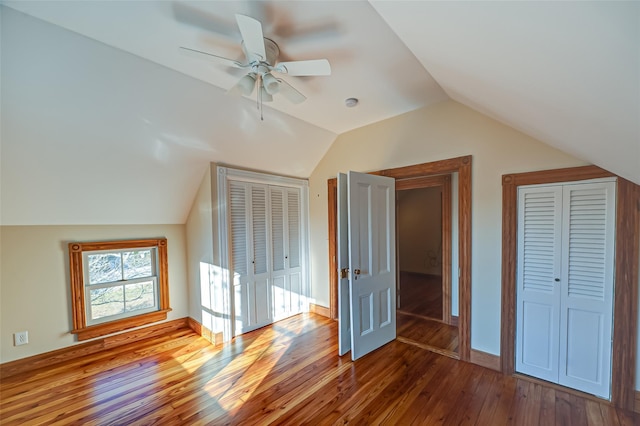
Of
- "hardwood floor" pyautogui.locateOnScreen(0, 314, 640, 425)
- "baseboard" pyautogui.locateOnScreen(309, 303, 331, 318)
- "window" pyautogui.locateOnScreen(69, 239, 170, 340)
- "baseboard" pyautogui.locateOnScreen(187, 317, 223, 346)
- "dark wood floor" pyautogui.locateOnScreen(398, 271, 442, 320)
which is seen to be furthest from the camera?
"dark wood floor" pyautogui.locateOnScreen(398, 271, 442, 320)

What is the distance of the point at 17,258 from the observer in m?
2.52

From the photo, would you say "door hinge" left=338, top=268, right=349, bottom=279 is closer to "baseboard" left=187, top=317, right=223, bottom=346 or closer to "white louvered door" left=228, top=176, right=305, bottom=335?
"white louvered door" left=228, top=176, right=305, bottom=335

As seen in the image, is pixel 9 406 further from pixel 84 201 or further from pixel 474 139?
pixel 474 139

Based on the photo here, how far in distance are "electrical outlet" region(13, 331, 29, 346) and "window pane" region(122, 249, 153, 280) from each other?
93 centimetres

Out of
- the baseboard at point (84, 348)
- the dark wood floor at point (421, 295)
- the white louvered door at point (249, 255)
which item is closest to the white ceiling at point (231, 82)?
the white louvered door at point (249, 255)

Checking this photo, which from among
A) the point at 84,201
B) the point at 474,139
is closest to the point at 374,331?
the point at 474,139

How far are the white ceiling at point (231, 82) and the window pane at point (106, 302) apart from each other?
0.86 m

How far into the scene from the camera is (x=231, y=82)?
7.39 ft

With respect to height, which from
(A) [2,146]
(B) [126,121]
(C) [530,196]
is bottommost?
(C) [530,196]

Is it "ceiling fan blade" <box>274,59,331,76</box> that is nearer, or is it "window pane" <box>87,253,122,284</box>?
"ceiling fan blade" <box>274,59,331,76</box>

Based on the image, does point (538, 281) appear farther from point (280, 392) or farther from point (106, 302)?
point (106, 302)

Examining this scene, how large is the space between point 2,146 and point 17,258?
1254 millimetres

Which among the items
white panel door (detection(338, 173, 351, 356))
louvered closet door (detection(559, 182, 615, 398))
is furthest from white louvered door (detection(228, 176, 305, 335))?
louvered closet door (detection(559, 182, 615, 398))

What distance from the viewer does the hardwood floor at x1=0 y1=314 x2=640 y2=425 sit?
191 cm
